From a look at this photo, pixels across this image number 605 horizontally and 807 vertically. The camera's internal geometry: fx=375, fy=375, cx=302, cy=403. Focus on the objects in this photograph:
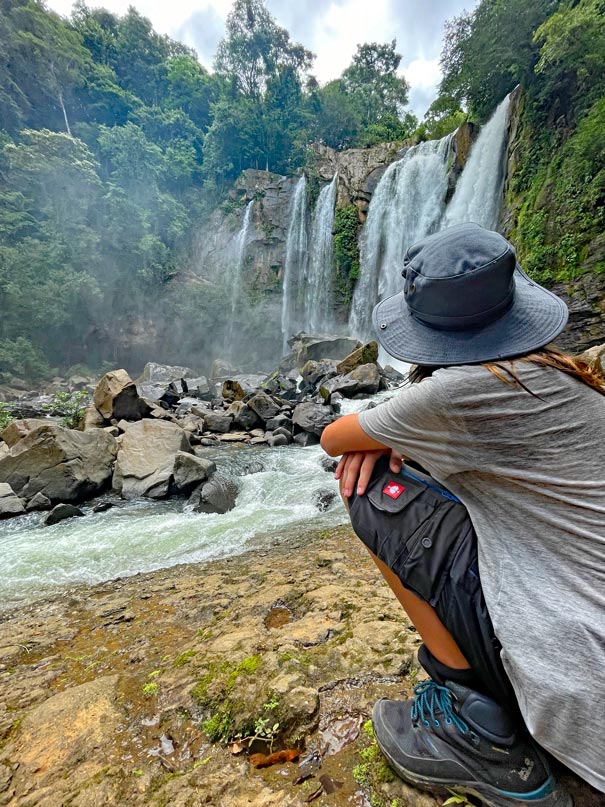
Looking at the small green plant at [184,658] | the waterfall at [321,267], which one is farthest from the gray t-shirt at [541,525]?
the waterfall at [321,267]

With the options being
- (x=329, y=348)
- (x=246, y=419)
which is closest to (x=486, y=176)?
(x=329, y=348)

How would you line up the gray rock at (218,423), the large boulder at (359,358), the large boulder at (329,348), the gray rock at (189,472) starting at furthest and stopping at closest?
the large boulder at (329,348) → the large boulder at (359,358) → the gray rock at (218,423) → the gray rock at (189,472)

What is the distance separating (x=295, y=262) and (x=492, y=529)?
23.9 metres

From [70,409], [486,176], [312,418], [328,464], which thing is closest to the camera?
[328,464]

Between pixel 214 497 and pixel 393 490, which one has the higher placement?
pixel 393 490

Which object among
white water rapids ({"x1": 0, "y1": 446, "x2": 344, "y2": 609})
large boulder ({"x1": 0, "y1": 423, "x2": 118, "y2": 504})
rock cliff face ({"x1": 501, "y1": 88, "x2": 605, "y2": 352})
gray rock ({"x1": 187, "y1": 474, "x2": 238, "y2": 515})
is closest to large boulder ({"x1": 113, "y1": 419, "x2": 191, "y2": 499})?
white water rapids ({"x1": 0, "y1": 446, "x2": 344, "y2": 609})

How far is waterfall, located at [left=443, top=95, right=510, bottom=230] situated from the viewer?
1262cm

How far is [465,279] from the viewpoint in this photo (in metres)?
0.96

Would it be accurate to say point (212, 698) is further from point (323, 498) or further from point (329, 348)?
point (329, 348)

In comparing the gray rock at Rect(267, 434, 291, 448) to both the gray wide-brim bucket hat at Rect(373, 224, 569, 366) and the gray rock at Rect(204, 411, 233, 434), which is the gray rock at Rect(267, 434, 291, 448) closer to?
the gray rock at Rect(204, 411, 233, 434)

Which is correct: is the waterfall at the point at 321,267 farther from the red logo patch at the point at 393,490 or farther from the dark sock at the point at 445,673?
the dark sock at the point at 445,673

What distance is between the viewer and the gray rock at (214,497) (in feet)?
16.3

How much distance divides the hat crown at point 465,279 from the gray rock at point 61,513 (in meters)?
5.44

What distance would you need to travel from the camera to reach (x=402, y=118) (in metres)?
29.2
